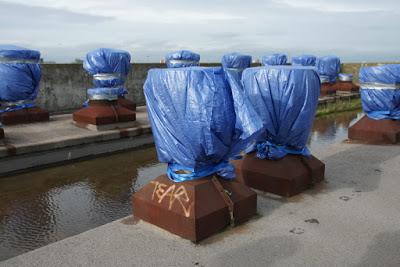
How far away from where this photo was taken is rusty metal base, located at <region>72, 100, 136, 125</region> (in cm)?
875

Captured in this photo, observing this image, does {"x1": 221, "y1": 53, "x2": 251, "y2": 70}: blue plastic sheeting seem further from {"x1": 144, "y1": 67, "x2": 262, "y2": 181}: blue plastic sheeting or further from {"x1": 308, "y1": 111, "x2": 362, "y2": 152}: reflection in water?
{"x1": 144, "y1": 67, "x2": 262, "y2": 181}: blue plastic sheeting

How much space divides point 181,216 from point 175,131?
Answer: 0.77m

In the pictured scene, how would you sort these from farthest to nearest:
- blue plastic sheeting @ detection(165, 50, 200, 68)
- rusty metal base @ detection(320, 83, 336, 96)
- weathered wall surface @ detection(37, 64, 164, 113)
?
rusty metal base @ detection(320, 83, 336, 96) < blue plastic sheeting @ detection(165, 50, 200, 68) < weathered wall surface @ detection(37, 64, 164, 113)

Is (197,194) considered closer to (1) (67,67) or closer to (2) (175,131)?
(2) (175,131)

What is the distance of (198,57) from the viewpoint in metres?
13.6

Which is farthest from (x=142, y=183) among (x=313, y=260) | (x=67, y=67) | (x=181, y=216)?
(x=67, y=67)

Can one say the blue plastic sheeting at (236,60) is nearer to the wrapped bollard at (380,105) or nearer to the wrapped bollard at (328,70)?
the wrapped bollard at (328,70)

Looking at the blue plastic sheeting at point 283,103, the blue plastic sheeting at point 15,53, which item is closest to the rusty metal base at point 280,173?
the blue plastic sheeting at point 283,103

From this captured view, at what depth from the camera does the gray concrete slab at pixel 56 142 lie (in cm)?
680

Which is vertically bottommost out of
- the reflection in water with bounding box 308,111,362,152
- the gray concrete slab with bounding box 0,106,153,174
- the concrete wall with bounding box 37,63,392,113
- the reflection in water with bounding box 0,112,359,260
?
the reflection in water with bounding box 0,112,359,260

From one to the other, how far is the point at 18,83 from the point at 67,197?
4659 mm

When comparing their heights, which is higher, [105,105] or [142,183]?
[105,105]

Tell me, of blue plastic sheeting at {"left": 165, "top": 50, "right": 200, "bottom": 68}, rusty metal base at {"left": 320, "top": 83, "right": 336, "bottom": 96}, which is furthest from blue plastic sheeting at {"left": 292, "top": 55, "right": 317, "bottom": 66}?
blue plastic sheeting at {"left": 165, "top": 50, "right": 200, "bottom": 68}

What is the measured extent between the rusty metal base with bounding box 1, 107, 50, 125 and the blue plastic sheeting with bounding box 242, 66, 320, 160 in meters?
6.78
